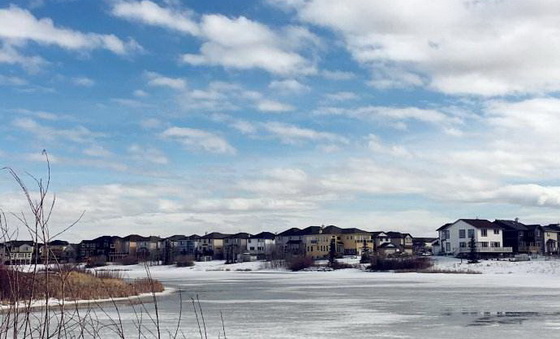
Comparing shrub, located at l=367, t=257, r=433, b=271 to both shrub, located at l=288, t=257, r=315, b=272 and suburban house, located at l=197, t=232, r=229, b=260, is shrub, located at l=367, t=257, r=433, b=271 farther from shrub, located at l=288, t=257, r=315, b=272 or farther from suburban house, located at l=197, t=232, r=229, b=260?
suburban house, located at l=197, t=232, r=229, b=260

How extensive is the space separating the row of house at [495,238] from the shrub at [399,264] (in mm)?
19661

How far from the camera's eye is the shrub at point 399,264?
58.1 m

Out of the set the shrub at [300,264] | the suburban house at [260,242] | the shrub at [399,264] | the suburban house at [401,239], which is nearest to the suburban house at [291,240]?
the suburban house at [260,242]

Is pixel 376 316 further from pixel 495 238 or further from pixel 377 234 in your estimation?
pixel 377 234

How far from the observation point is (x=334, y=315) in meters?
18.3

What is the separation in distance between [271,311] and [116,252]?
109m

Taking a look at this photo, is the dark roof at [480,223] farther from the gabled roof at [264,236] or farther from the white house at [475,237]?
the gabled roof at [264,236]

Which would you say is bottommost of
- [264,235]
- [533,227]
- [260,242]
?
[260,242]

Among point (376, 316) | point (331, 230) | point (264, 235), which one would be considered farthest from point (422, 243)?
point (376, 316)

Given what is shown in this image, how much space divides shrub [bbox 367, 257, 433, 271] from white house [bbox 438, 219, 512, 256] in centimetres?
2232

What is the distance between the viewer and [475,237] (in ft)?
269

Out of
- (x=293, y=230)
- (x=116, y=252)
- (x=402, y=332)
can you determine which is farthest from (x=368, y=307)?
(x=116, y=252)

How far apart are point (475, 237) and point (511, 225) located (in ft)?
37.2

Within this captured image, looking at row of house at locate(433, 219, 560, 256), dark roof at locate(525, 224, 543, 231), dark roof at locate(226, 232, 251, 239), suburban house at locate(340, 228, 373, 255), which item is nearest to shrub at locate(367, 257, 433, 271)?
row of house at locate(433, 219, 560, 256)
